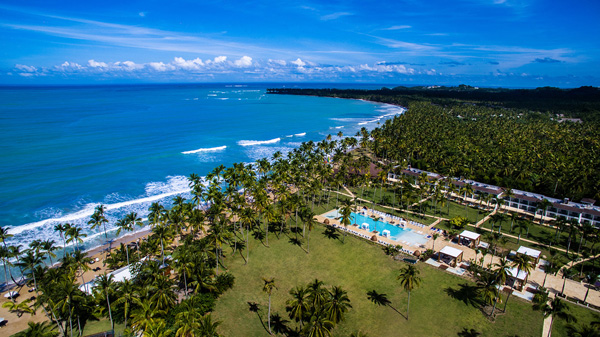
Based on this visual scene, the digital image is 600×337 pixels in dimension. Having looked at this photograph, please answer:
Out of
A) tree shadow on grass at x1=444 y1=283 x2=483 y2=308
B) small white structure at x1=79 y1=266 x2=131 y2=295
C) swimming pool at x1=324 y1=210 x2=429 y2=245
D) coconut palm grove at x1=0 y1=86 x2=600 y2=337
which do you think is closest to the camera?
coconut palm grove at x1=0 y1=86 x2=600 y2=337

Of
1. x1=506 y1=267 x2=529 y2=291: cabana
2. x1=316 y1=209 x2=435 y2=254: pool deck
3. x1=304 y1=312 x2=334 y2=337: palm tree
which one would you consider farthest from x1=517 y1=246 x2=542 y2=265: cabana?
x1=304 y1=312 x2=334 y2=337: palm tree

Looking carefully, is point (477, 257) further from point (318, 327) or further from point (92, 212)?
point (92, 212)

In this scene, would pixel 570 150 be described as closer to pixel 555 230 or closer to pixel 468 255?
pixel 555 230

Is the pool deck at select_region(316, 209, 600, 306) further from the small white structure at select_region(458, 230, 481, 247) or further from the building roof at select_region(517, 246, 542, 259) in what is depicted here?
the building roof at select_region(517, 246, 542, 259)

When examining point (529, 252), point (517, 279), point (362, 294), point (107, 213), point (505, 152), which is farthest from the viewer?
point (505, 152)

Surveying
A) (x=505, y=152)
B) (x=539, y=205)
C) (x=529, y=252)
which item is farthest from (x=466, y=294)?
(x=505, y=152)

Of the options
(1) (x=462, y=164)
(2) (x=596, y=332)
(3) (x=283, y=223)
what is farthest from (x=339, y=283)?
(1) (x=462, y=164)
